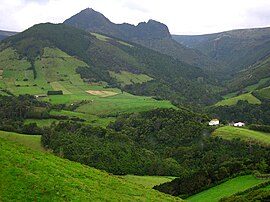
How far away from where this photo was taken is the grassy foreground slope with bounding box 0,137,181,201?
23359 mm

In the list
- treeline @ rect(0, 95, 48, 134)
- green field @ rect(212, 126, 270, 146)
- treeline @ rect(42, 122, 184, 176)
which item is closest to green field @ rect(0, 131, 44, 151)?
treeline @ rect(42, 122, 184, 176)

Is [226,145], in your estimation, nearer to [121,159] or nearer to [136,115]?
[121,159]

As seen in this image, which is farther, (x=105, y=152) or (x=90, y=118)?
(x=90, y=118)

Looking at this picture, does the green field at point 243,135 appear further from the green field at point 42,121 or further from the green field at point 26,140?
the green field at point 42,121

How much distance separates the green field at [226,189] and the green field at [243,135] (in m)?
62.6

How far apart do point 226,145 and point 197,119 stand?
3650 centimetres

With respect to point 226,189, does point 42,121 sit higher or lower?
lower

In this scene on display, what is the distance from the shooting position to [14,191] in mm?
23031

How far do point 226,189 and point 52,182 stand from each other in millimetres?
32154

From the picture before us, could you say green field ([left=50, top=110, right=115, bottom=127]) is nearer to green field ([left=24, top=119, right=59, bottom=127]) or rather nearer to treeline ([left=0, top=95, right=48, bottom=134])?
green field ([left=24, top=119, right=59, bottom=127])

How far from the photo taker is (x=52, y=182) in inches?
979

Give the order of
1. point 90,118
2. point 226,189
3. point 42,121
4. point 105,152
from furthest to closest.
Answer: point 90,118
point 42,121
point 105,152
point 226,189

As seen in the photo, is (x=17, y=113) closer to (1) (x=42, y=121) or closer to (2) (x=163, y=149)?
(1) (x=42, y=121)

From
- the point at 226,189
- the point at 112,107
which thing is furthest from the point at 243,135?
the point at 112,107
